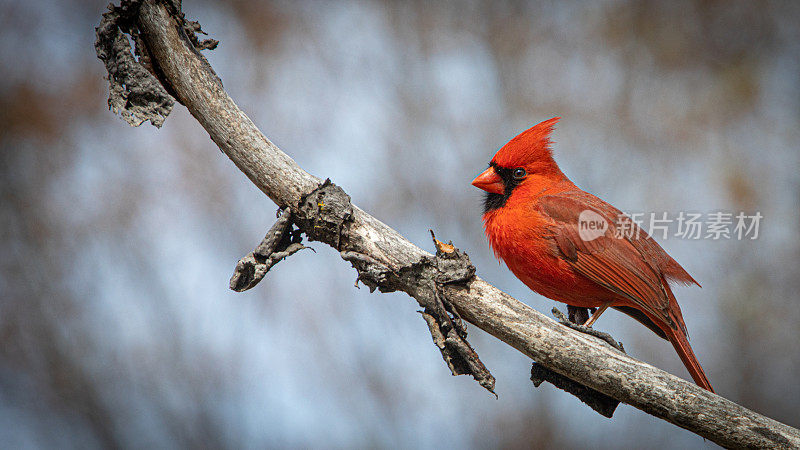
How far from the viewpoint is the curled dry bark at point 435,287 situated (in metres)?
1.47

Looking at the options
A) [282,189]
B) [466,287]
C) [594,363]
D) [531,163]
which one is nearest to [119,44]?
[282,189]

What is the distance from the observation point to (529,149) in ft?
6.69

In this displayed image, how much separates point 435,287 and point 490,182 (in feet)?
1.90

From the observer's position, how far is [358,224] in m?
1.65

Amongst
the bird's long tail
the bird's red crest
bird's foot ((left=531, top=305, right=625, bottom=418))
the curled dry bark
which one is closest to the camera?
the curled dry bark

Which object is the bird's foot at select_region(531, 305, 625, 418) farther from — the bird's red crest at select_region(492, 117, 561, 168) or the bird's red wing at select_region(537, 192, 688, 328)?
the bird's red crest at select_region(492, 117, 561, 168)

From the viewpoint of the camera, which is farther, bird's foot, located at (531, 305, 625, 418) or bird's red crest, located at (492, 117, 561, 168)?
bird's red crest, located at (492, 117, 561, 168)

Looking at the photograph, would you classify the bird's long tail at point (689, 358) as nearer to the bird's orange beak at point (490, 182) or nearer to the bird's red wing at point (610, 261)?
the bird's red wing at point (610, 261)

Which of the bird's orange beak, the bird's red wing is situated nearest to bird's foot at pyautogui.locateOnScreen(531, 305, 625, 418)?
the bird's red wing

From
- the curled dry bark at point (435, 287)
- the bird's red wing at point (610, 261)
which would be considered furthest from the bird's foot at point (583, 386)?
the bird's red wing at point (610, 261)

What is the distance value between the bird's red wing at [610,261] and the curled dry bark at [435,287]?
29cm

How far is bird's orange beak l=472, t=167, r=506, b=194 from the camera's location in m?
2.04

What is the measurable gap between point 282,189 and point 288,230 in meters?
0.11

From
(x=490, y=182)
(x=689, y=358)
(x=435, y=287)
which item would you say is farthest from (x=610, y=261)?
(x=435, y=287)
